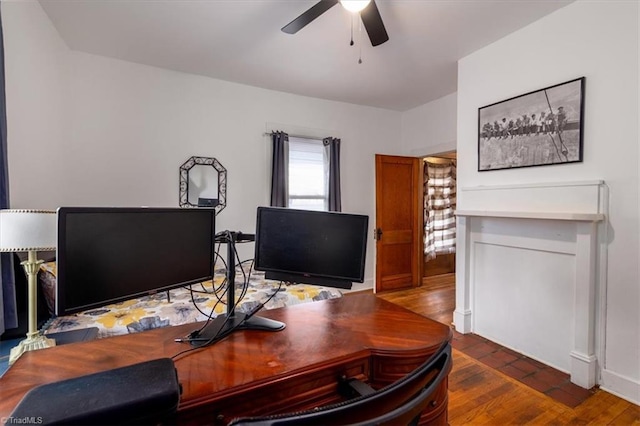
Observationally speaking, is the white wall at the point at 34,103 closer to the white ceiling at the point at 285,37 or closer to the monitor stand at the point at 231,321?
the white ceiling at the point at 285,37

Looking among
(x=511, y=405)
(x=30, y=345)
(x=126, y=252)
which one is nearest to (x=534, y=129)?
(x=511, y=405)

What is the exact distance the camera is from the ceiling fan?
79.2 inches

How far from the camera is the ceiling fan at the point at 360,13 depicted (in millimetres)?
2012

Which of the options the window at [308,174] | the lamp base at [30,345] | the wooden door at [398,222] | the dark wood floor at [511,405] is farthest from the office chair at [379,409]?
the wooden door at [398,222]

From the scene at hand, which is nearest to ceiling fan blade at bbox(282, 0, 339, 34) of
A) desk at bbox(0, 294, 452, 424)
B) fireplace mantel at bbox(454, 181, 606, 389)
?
desk at bbox(0, 294, 452, 424)

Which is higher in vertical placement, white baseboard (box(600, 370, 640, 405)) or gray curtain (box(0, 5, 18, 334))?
gray curtain (box(0, 5, 18, 334))

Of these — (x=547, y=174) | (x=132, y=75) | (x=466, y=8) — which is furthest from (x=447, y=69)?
(x=132, y=75)

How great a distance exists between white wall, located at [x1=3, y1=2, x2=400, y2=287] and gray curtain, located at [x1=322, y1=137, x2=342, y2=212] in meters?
0.24

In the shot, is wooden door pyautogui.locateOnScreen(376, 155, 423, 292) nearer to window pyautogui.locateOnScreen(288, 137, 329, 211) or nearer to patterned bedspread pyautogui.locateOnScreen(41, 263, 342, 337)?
window pyautogui.locateOnScreen(288, 137, 329, 211)

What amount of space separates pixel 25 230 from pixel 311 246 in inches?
50.2

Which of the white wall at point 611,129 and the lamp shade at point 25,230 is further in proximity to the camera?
the white wall at point 611,129

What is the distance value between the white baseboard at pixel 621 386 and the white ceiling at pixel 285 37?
113 inches

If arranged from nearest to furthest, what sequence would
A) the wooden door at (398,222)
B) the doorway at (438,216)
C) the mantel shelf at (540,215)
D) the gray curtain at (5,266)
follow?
the gray curtain at (5,266)
the mantel shelf at (540,215)
the wooden door at (398,222)
the doorway at (438,216)

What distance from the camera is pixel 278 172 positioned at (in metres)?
4.04
